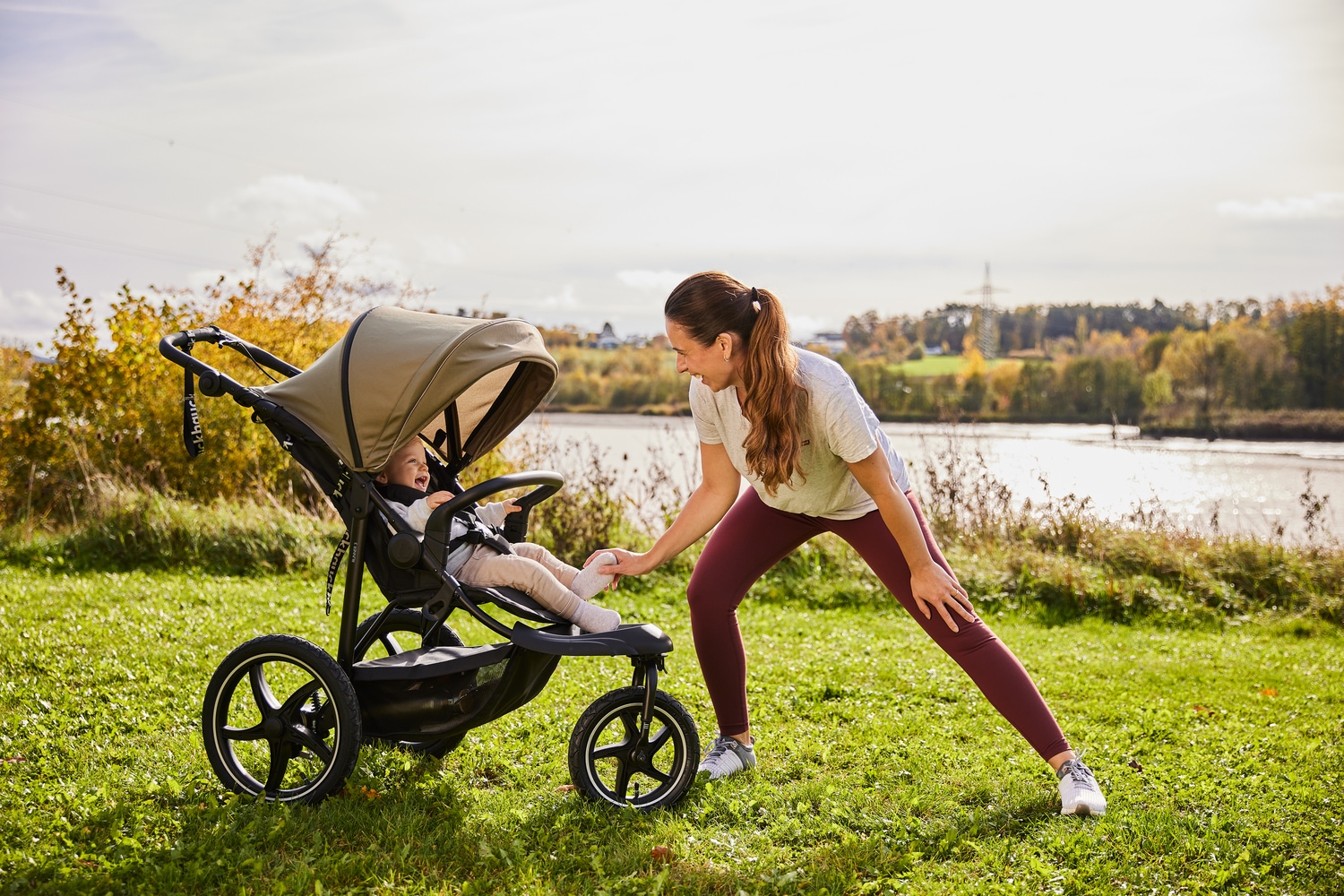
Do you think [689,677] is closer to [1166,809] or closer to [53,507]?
[1166,809]

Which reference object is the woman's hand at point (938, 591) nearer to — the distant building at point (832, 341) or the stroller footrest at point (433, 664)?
the stroller footrest at point (433, 664)

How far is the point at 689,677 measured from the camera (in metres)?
5.09

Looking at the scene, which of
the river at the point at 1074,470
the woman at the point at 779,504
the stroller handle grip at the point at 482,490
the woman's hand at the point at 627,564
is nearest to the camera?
the stroller handle grip at the point at 482,490

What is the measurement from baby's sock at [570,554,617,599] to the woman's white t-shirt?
578mm

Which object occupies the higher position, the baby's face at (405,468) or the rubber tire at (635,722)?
the baby's face at (405,468)

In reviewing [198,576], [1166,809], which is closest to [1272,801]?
[1166,809]

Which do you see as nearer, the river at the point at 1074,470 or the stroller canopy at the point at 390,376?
the stroller canopy at the point at 390,376

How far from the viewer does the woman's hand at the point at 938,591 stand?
10.9 ft

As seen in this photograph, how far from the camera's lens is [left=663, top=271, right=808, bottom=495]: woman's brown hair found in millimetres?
3201

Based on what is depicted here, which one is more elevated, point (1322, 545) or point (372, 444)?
point (372, 444)

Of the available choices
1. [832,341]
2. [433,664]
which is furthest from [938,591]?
[832,341]

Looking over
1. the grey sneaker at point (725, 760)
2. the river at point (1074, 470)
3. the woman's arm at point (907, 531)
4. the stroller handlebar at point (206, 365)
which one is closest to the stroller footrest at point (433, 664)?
the grey sneaker at point (725, 760)

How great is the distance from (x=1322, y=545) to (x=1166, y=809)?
5.89 m

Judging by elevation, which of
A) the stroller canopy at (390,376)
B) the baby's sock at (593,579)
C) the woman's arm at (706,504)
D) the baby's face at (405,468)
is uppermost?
the stroller canopy at (390,376)
